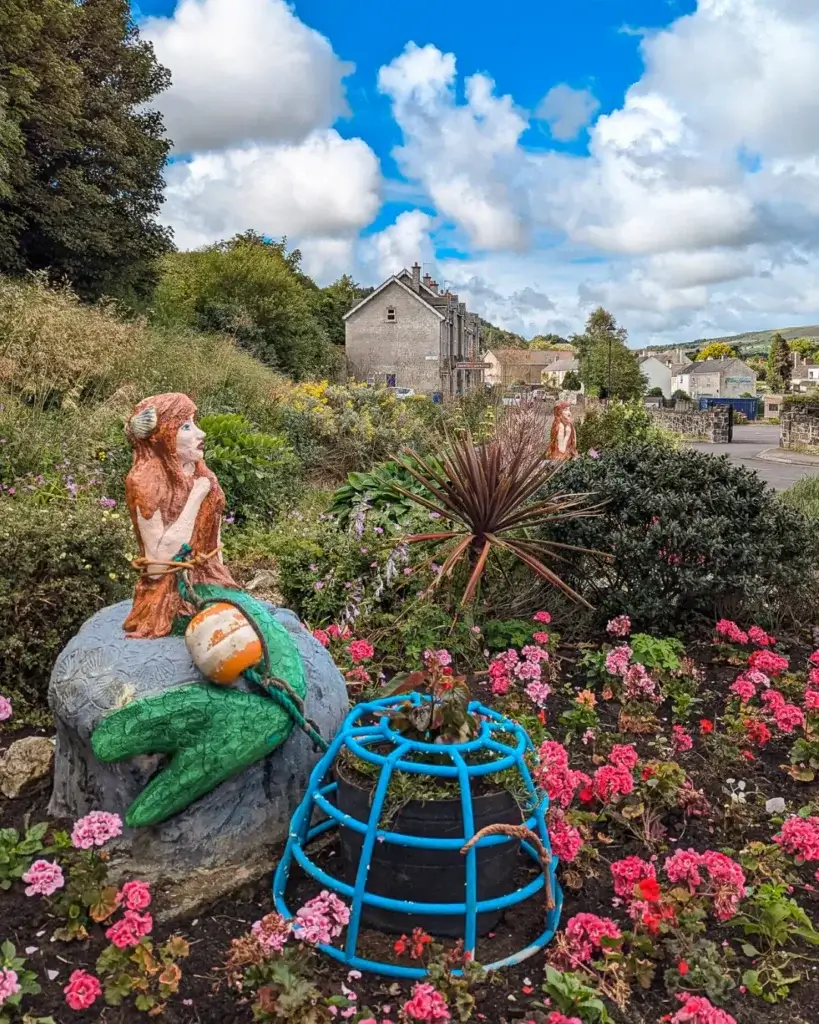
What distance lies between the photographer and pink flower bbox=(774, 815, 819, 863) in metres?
2.57

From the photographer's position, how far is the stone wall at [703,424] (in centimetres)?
3331

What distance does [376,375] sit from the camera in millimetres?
39625

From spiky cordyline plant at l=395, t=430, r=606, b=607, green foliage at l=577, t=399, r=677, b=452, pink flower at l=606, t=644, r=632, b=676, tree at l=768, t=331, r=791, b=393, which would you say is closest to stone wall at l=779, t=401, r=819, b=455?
green foliage at l=577, t=399, r=677, b=452

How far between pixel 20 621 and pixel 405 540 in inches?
81.9

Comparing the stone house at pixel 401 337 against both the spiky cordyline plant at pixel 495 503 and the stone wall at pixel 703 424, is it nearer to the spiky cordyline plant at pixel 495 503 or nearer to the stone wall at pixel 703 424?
the stone wall at pixel 703 424

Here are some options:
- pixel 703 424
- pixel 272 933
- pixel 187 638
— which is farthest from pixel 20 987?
pixel 703 424

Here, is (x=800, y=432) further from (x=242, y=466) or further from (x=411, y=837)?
(x=411, y=837)

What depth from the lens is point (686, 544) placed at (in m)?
4.79

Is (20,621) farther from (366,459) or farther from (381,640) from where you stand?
(366,459)

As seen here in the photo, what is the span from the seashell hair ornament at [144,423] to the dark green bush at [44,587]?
1.68 metres

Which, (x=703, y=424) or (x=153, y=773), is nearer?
(x=153, y=773)

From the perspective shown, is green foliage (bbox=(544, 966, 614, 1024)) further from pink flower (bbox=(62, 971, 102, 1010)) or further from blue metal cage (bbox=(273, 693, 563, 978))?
pink flower (bbox=(62, 971, 102, 1010))

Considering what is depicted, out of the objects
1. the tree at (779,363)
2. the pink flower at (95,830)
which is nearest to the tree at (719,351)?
the tree at (779,363)

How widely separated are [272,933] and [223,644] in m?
0.79
